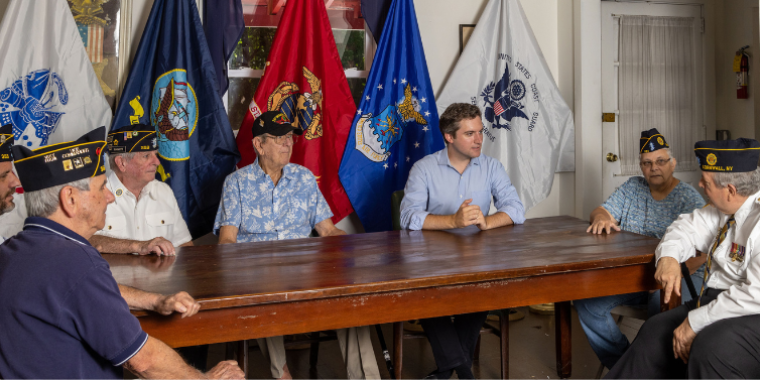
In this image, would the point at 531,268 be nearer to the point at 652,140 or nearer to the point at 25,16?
the point at 652,140

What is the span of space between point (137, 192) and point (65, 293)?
1.71 meters

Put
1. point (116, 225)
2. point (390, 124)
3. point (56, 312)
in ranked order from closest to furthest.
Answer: point (56, 312) < point (116, 225) < point (390, 124)

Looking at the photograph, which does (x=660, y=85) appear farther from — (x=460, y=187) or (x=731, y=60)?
(x=460, y=187)

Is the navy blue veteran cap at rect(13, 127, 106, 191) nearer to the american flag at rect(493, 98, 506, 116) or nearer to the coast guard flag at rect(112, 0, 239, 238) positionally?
the coast guard flag at rect(112, 0, 239, 238)

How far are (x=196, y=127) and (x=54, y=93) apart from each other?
28.6 inches

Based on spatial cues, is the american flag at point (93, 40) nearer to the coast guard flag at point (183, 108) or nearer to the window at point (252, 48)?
the coast guard flag at point (183, 108)

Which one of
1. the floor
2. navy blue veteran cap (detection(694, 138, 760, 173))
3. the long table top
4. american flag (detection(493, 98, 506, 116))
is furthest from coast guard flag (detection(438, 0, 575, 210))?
navy blue veteran cap (detection(694, 138, 760, 173))

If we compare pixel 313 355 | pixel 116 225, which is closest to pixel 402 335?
pixel 313 355

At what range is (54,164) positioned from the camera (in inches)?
56.3

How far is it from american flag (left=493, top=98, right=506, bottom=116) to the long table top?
1.46 metres

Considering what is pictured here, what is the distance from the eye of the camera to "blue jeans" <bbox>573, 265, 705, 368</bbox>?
2.71m

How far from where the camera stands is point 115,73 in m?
3.44

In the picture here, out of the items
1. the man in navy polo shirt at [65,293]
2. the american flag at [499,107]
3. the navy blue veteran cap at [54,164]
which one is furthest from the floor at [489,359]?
the navy blue veteran cap at [54,164]

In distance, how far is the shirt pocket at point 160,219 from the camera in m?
2.97
